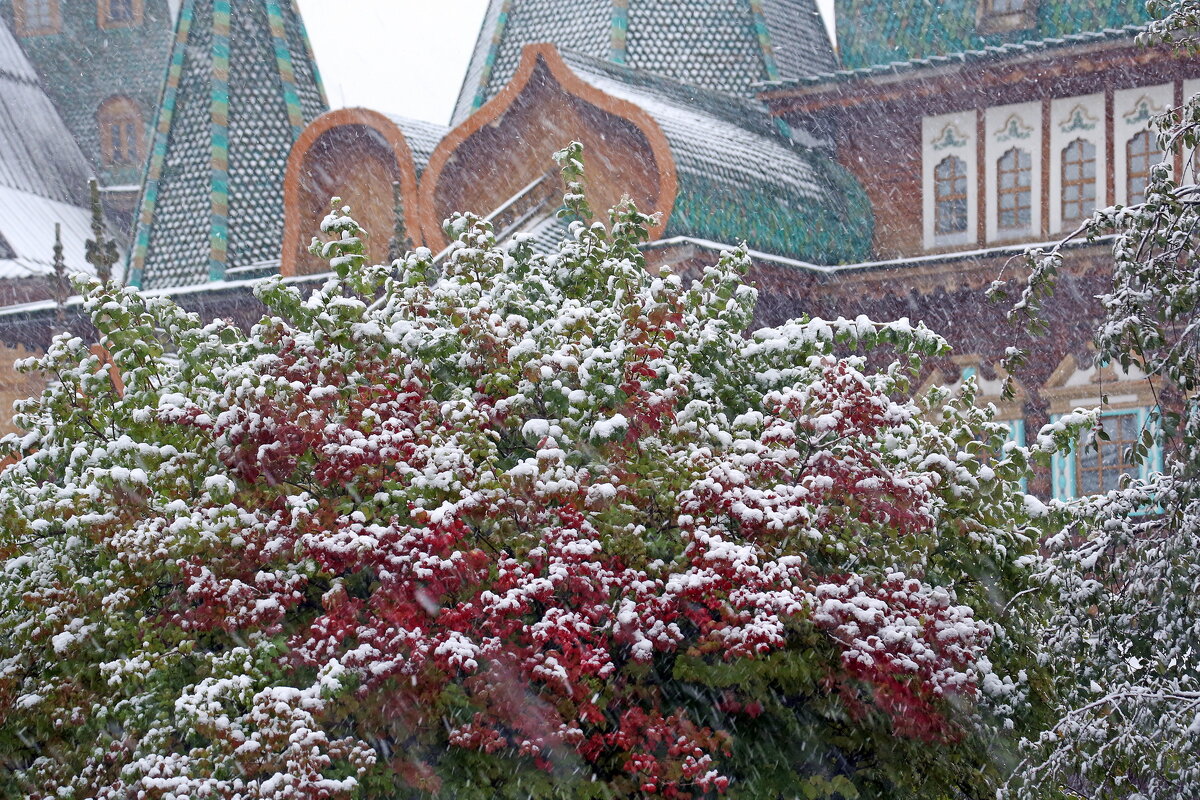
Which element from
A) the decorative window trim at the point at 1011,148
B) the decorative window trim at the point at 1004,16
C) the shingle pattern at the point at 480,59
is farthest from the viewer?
the shingle pattern at the point at 480,59

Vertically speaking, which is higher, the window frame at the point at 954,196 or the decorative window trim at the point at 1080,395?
the window frame at the point at 954,196

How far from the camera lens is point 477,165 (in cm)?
1784

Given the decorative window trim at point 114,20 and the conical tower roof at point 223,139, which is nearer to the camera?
the conical tower roof at point 223,139

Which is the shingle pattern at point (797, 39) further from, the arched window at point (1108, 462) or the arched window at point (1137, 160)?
the arched window at point (1108, 462)

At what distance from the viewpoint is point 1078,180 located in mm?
17453

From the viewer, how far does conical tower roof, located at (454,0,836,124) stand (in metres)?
20.3

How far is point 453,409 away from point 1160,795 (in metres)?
3.28

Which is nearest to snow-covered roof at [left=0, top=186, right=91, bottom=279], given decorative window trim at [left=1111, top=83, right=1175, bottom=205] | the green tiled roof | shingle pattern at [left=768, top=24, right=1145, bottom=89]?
the green tiled roof

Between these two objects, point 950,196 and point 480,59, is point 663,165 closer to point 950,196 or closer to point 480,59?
point 950,196

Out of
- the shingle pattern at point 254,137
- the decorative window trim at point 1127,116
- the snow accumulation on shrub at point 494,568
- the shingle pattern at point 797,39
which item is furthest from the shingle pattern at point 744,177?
the snow accumulation on shrub at point 494,568

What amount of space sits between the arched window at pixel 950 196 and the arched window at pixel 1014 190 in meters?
0.45

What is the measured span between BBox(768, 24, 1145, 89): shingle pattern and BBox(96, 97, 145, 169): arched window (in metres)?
16.9

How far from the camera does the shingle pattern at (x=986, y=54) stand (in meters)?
16.8

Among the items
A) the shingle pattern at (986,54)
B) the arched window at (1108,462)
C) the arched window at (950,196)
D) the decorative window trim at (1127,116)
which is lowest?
the arched window at (1108,462)
